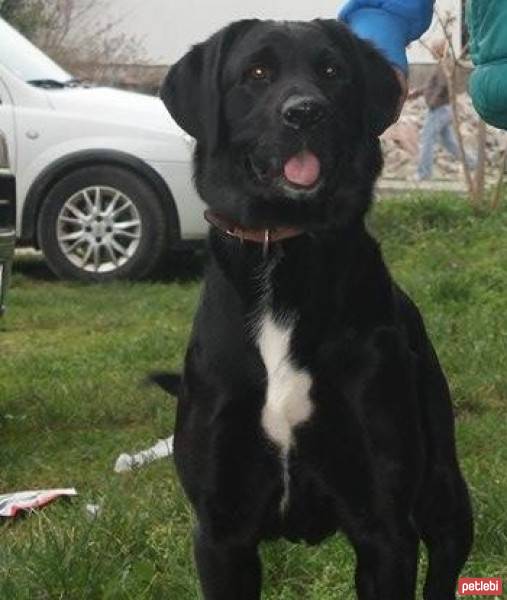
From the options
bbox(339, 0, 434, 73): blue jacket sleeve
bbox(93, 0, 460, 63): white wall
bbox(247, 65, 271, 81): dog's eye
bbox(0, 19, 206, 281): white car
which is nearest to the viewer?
bbox(247, 65, 271, 81): dog's eye

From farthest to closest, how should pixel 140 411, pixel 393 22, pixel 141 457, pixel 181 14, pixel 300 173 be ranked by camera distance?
1. pixel 181 14
2. pixel 140 411
3. pixel 141 457
4. pixel 393 22
5. pixel 300 173

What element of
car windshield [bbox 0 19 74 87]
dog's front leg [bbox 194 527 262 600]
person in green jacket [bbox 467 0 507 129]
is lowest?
car windshield [bbox 0 19 74 87]

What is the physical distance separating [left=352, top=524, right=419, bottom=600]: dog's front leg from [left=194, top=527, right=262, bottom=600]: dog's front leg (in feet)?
0.81

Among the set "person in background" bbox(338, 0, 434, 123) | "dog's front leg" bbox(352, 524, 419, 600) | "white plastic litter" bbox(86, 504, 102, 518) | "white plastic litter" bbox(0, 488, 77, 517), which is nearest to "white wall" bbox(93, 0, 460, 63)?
"white plastic litter" bbox(0, 488, 77, 517)

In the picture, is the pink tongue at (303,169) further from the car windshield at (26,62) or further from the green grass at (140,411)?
the car windshield at (26,62)

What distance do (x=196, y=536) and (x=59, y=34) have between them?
→ 68.6ft

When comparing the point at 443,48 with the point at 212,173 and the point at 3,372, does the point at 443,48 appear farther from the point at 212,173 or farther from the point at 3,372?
the point at 212,173

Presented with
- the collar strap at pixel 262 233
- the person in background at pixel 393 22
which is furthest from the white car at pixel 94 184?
the collar strap at pixel 262 233

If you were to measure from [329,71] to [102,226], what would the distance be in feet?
20.8

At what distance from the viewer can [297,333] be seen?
2867 mm

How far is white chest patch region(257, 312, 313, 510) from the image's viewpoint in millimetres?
2783

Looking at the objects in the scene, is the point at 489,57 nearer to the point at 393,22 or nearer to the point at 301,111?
the point at 301,111

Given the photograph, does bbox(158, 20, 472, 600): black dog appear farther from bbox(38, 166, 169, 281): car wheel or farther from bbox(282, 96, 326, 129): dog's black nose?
bbox(38, 166, 169, 281): car wheel

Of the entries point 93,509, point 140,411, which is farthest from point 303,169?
point 140,411
